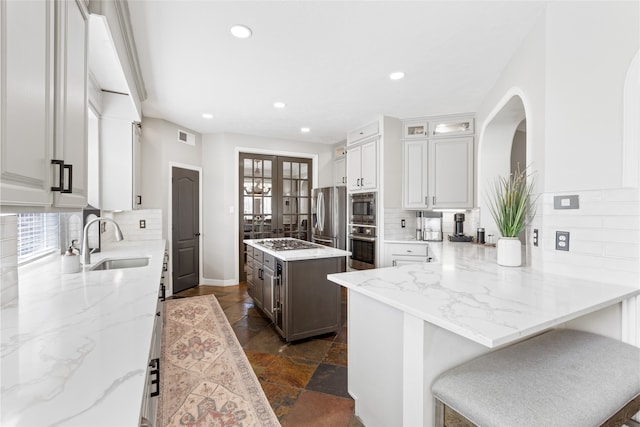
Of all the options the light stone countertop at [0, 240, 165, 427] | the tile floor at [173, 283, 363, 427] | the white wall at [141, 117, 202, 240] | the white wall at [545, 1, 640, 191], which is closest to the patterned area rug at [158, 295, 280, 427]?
the tile floor at [173, 283, 363, 427]

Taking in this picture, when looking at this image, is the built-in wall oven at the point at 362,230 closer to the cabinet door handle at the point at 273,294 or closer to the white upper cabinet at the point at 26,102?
the cabinet door handle at the point at 273,294

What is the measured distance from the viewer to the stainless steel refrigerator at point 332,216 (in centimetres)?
455

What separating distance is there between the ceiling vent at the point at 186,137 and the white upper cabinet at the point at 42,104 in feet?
10.5

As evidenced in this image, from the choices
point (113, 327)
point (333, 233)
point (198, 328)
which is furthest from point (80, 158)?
point (333, 233)

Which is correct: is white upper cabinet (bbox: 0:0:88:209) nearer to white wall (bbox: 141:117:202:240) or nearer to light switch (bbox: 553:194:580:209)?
light switch (bbox: 553:194:580:209)

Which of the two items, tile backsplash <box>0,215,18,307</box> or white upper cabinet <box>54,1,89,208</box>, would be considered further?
tile backsplash <box>0,215,18,307</box>

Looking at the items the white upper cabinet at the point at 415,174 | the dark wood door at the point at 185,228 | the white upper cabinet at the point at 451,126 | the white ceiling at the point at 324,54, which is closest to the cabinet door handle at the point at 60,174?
the white ceiling at the point at 324,54

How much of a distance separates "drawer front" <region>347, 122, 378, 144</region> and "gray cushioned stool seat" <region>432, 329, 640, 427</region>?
3.33 meters

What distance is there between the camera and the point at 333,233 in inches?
181

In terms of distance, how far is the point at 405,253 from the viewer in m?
3.93

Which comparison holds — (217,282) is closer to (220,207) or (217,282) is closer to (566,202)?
(220,207)

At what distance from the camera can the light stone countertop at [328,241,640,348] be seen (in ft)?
3.10

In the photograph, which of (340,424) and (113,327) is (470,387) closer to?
(340,424)

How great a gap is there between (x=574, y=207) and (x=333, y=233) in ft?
10.6
